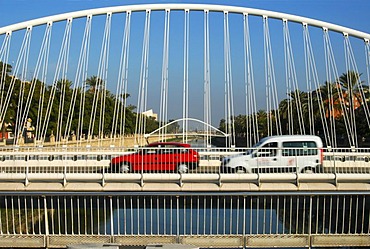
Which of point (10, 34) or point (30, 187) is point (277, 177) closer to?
point (30, 187)

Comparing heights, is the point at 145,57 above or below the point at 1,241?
above

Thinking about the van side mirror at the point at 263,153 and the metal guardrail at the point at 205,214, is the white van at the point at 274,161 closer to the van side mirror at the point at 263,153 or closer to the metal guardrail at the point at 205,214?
the van side mirror at the point at 263,153

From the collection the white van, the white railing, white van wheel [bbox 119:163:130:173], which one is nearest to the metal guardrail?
the white railing

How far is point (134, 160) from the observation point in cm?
1781

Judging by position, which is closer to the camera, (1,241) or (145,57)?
(1,241)

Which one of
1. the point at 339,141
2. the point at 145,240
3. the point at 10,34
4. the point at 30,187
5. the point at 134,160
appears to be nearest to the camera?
the point at 145,240

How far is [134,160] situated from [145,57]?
11.2 metres

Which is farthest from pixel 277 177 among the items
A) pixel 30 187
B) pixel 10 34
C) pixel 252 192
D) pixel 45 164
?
pixel 10 34

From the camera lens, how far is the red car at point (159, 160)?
16333 millimetres

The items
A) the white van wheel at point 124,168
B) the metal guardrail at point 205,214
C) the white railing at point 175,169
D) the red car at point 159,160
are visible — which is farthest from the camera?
the white van wheel at point 124,168

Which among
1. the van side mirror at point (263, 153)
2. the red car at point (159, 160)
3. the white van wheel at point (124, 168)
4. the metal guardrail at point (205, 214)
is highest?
the van side mirror at point (263, 153)

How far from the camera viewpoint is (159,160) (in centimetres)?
1658

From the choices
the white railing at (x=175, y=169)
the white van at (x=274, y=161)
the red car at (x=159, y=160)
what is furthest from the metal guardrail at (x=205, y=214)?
the red car at (x=159, y=160)

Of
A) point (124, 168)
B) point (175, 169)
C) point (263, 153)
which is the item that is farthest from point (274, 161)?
point (124, 168)
